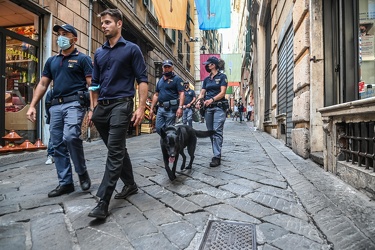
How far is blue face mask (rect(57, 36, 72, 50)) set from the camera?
3293 mm

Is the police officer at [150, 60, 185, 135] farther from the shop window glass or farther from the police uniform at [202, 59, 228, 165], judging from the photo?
the shop window glass

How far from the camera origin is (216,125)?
188 inches

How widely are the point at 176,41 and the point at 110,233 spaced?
21671 mm

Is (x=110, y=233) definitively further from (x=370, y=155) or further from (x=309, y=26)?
(x=309, y=26)

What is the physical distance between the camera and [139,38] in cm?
1318

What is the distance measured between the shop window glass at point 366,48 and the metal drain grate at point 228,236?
7.98ft

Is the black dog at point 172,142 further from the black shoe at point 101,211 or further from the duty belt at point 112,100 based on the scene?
the black shoe at point 101,211

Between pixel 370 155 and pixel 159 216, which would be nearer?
pixel 159 216

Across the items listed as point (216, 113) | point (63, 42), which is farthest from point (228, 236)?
point (216, 113)

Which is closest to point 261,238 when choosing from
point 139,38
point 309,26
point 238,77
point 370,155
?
point 370,155

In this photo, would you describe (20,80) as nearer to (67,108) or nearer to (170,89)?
(170,89)

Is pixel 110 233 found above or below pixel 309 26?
below

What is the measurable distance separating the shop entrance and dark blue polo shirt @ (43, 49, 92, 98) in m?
4.18

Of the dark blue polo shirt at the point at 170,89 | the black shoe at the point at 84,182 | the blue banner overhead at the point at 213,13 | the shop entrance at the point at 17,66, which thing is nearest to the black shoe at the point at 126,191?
the black shoe at the point at 84,182
